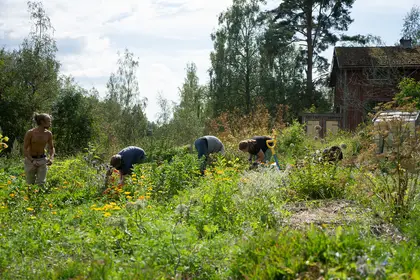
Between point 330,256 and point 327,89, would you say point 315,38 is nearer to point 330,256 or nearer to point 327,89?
point 327,89

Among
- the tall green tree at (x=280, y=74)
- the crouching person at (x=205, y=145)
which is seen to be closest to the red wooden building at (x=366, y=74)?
the tall green tree at (x=280, y=74)

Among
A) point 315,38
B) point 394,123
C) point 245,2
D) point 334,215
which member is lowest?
point 334,215

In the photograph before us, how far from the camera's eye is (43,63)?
22.5 m

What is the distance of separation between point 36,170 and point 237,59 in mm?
26722

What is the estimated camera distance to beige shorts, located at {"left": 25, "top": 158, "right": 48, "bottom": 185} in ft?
27.2

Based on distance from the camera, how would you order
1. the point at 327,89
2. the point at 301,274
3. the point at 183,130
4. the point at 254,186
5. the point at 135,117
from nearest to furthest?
1. the point at 301,274
2. the point at 254,186
3. the point at 183,130
4. the point at 135,117
5. the point at 327,89

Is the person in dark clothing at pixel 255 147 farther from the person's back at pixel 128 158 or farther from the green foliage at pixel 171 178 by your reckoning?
the person's back at pixel 128 158

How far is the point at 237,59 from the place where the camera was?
34.0 m

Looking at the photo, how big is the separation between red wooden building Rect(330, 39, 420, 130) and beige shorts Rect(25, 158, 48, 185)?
20.1 meters

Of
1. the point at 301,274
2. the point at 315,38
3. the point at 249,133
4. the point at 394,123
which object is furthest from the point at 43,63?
the point at 301,274

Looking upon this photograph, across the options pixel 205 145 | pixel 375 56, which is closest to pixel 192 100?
pixel 375 56

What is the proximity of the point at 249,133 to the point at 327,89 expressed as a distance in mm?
23114

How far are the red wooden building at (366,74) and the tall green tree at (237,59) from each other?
624 cm

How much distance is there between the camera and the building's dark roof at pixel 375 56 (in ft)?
87.4
